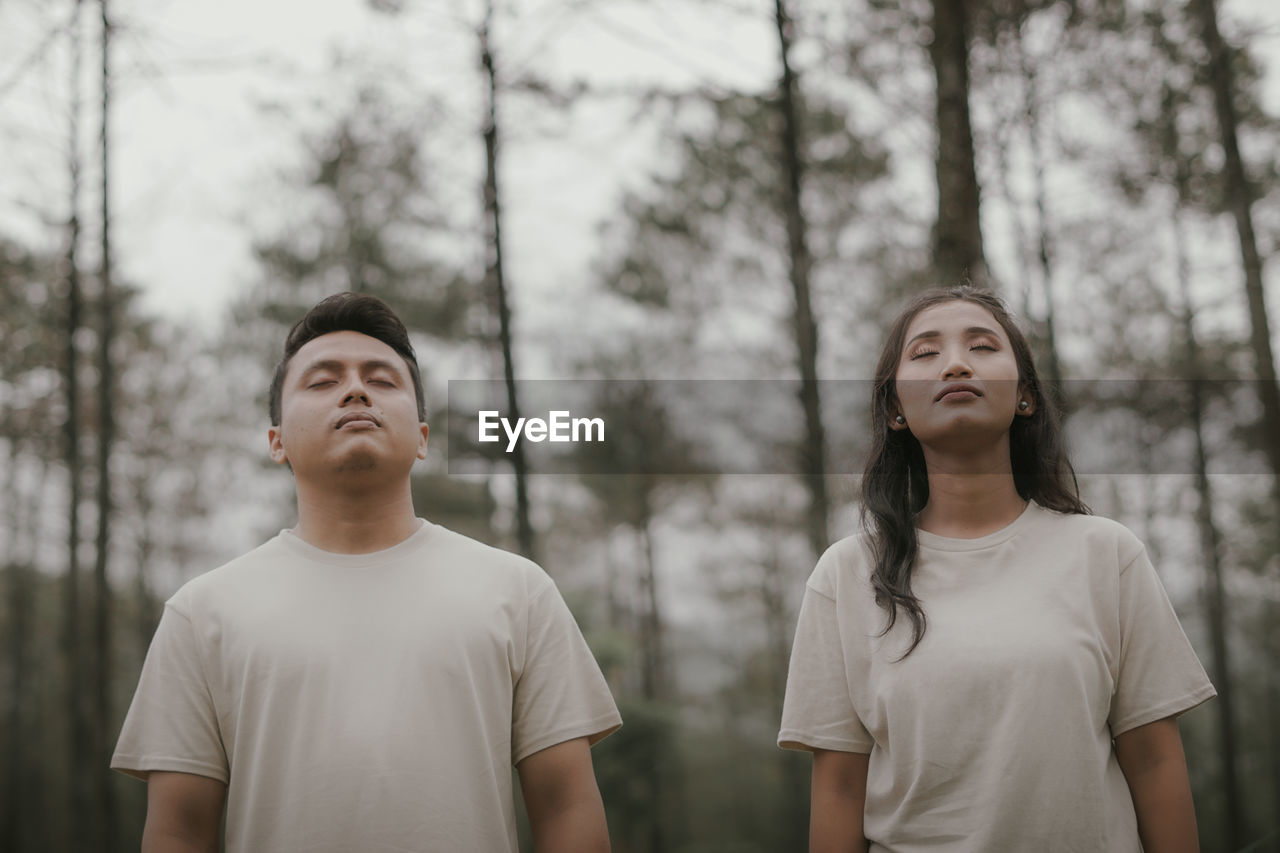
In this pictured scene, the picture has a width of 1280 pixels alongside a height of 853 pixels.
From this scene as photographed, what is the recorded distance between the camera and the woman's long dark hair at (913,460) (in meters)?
2.43

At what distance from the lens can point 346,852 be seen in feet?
6.76

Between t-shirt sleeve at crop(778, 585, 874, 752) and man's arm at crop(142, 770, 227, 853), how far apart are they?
130 centimetres

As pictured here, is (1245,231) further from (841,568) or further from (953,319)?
(841,568)

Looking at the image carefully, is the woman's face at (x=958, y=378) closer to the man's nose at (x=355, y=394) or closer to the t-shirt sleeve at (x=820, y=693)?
the t-shirt sleeve at (x=820, y=693)

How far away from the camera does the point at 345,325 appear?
2.55 m

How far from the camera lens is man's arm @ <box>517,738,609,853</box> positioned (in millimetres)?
2189

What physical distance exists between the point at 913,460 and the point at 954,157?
260 centimetres

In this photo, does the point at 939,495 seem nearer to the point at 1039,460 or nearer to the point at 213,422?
the point at 1039,460

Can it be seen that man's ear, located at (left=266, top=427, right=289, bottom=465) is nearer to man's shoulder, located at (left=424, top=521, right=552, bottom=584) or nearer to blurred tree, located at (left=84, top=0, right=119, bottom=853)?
man's shoulder, located at (left=424, top=521, right=552, bottom=584)

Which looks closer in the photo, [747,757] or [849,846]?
[849,846]

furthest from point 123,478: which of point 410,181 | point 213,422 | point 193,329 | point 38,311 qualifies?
point 410,181

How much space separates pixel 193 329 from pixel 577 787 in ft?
41.6

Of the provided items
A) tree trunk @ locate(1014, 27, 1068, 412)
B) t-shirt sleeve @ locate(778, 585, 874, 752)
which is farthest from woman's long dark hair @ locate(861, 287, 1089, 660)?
tree trunk @ locate(1014, 27, 1068, 412)

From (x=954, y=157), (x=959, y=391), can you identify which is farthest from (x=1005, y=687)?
(x=954, y=157)
